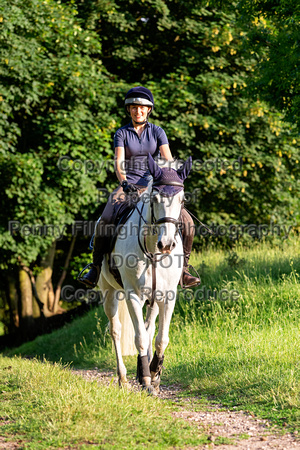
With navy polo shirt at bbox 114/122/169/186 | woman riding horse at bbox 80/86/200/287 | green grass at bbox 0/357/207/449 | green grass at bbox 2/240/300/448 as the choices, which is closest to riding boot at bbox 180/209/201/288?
woman riding horse at bbox 80/86/200/287

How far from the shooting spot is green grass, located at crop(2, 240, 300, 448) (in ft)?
18.9

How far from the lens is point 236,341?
7.84 metres

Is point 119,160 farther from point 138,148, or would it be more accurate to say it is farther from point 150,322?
point 150,322

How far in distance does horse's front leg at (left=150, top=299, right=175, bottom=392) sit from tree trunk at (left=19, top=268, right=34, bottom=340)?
38.0 ft

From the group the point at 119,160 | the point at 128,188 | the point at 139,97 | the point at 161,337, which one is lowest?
the point at 161,337

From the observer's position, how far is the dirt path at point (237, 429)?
14.4 ft

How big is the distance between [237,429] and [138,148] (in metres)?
3.48

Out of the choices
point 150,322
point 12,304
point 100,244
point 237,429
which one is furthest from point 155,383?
point 12,304

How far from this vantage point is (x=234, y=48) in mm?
15891

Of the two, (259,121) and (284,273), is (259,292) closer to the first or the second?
(284,273)

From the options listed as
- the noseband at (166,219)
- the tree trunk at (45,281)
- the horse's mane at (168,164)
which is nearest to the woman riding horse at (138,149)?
the horse's mane at (168,164)

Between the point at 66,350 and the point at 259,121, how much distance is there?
891cm

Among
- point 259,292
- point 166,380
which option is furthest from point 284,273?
point 166,380

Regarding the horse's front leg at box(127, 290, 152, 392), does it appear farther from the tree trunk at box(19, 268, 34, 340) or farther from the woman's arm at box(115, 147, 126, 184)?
the tree trunk at box(19, 268, 34, 340)
